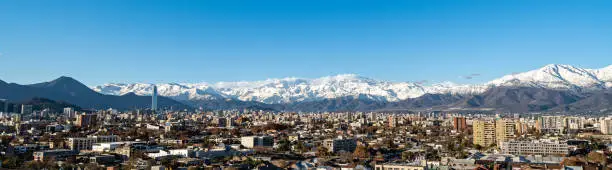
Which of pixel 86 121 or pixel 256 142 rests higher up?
pixel 86 121

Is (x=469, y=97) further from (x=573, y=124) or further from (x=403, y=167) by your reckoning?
(x=403, y=167)

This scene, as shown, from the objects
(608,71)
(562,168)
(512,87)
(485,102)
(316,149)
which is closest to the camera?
(562,168)

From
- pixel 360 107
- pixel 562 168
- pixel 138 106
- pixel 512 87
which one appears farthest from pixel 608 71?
pixel 562 168

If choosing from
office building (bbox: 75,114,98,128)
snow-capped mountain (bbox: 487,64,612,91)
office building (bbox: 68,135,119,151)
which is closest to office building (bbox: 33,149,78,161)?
office building (bbox: 68,135,119,151)

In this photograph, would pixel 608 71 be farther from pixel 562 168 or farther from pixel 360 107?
pixel 562 168

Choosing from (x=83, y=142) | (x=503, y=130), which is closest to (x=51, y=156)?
(x=83, y=142)

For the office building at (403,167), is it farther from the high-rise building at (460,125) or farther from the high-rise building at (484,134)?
the high-rise building at (460,125)

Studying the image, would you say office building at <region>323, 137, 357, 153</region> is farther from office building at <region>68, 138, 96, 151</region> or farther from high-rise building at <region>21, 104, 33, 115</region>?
high-rise building at <region>21, 104, 33, 115</region>
